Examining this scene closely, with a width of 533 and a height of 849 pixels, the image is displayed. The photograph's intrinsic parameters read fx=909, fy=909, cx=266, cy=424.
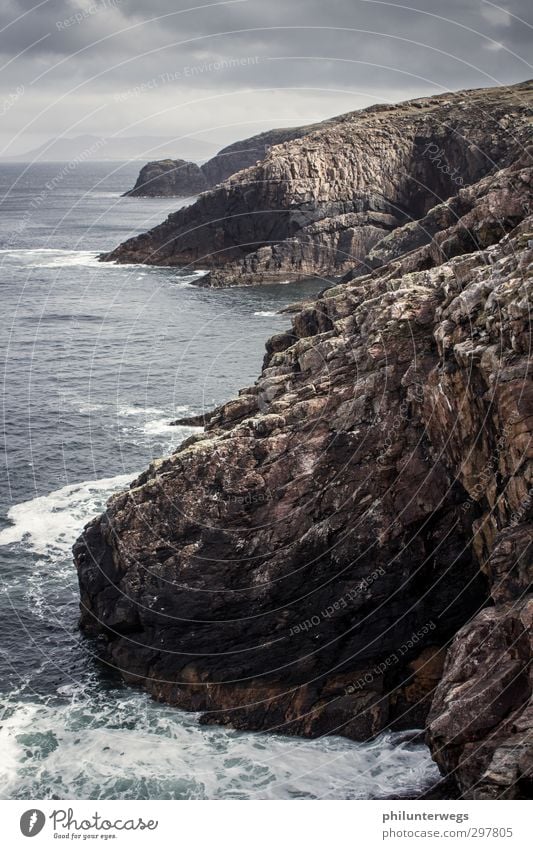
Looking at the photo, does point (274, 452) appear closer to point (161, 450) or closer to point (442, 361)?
point (442, 361)

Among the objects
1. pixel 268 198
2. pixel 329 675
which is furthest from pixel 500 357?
pixel 268 198

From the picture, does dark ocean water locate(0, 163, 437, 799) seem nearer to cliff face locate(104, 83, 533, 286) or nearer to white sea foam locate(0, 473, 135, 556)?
white sea foam locate(0, 473, 135, 556)

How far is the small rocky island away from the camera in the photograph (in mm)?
41031

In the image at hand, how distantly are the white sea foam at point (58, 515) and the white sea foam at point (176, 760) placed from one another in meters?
18.7

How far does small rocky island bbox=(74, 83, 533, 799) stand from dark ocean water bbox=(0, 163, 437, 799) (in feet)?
7.69

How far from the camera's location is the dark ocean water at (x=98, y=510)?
43500 millimetres

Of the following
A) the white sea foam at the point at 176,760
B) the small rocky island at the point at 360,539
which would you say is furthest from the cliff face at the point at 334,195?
the white sea foam at the point at 176,760

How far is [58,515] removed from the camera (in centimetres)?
7038

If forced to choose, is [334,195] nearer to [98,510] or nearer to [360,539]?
[98,510]

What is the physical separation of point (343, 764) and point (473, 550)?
12.8 metres

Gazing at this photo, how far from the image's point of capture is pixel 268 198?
175 m

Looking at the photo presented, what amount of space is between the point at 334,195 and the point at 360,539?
5234 inches

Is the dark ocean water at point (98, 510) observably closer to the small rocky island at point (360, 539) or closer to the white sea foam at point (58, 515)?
the white sea foam at point (58, 515)

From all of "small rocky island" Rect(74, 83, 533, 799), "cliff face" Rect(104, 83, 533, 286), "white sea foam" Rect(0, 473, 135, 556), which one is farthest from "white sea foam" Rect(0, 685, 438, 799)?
"cliff face" Rect(104, 83, 533, 286)
